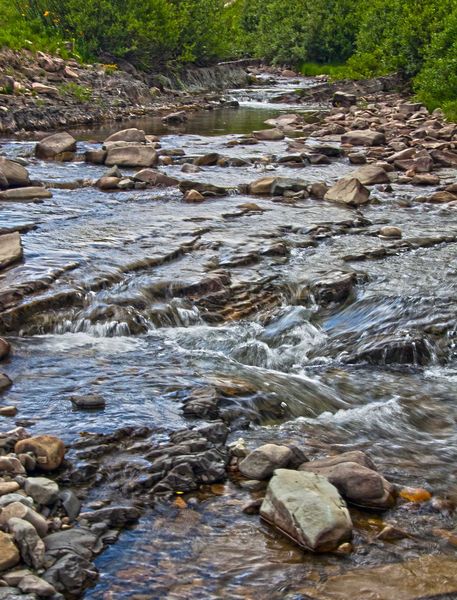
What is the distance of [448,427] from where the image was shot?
18.2 ft

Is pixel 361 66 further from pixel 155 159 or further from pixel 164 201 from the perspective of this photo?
pixel 164 201

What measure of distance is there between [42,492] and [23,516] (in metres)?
0.33

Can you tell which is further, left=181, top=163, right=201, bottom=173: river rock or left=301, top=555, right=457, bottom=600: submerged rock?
left=181, top=163, right=201, bottom=173: river rock

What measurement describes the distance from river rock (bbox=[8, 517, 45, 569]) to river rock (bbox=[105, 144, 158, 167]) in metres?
11.5

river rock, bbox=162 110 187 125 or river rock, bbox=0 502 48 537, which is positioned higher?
river rock, bbox=162 110 187 125

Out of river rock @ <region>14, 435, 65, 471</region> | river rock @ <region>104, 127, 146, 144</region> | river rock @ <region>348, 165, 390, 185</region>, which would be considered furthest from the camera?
river rock @ <region>104, 127, 146, 144</region>

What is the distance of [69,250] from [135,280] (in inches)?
45.4

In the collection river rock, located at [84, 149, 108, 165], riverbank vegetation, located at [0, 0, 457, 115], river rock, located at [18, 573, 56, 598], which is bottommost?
river rock, located at [18, 573, 56, 598]

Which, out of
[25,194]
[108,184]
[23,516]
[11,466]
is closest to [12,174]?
[25,194]

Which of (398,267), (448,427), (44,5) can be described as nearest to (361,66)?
(44,5)

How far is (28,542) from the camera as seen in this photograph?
353 cm

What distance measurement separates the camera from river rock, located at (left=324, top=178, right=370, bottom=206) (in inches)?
469

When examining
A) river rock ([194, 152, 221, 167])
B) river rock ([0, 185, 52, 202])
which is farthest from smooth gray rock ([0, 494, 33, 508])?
river rock ([194, 152, 221, 167])

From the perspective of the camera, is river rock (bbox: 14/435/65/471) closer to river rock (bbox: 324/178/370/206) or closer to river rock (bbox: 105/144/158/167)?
river rock (bbox: 324/178/370/206)
